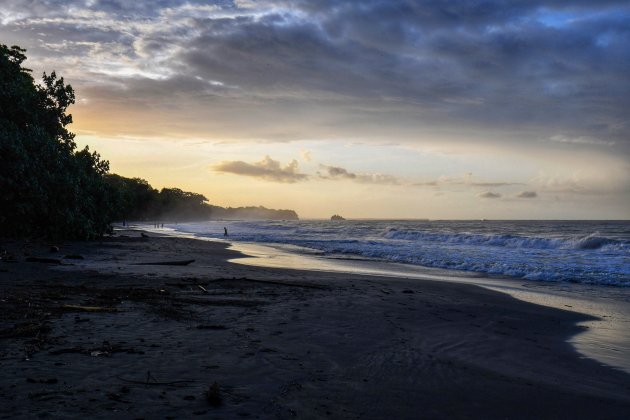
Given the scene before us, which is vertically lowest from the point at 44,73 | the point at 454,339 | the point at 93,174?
the point at 454,339

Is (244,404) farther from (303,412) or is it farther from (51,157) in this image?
(51,157)

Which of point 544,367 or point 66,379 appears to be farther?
point 544,367

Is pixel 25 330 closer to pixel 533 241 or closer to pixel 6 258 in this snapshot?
pixel 6 258

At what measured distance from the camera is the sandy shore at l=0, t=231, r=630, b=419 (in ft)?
13.8

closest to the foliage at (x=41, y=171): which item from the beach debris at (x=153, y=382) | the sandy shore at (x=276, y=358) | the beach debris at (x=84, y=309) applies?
the sandy shore at (x=276, y=358)

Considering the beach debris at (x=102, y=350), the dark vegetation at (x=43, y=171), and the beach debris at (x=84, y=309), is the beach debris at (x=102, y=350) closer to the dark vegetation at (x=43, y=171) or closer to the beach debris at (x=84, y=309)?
the beach debris at (x=84, y=309)

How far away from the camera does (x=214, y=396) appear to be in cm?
413

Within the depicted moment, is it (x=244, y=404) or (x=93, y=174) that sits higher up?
(x=93, y=174)

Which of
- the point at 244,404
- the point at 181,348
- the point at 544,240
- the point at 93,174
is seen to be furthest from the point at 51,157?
the point at 544,240

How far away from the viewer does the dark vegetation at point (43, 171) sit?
68.0 ft

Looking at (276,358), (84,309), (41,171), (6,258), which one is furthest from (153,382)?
(41,171)

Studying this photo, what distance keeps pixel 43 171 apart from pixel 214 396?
2284 cm

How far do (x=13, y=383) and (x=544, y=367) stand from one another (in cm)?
651

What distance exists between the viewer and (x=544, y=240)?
132 ft
